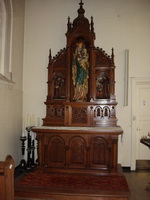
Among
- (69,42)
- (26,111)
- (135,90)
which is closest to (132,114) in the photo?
(135,90)

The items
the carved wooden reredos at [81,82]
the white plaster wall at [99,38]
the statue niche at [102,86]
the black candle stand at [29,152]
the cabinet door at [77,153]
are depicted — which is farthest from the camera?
the white plaster wall at [99,38]

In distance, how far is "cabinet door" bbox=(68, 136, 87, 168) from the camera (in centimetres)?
421

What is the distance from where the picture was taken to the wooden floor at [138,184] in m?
3.30

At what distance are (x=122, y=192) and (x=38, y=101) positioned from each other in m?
2.94

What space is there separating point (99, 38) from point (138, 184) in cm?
344

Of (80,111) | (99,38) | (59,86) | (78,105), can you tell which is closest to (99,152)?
(80,111)

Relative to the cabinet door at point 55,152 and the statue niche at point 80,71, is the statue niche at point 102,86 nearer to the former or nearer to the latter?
the statue niche at point 80,71

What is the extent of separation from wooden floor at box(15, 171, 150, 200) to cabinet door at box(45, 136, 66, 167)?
3.98ft

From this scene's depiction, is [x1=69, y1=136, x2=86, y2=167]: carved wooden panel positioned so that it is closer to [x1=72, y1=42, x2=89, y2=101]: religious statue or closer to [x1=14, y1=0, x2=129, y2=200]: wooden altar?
[x1=14, y1=0, x2=129, y2=200]: wooden altar

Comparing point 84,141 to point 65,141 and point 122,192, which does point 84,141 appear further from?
point 122,192

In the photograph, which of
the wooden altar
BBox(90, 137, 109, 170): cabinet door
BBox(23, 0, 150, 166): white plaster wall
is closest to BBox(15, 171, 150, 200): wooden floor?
the wooden altar

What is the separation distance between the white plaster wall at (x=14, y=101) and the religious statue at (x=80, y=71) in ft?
4.46

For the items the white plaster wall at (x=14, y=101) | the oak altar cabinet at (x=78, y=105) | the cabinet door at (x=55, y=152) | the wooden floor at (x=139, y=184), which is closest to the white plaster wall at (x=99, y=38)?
the white plaster wall at (x=14, y=101)

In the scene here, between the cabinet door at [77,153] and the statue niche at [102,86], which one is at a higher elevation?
the statue niche at [102,86]
